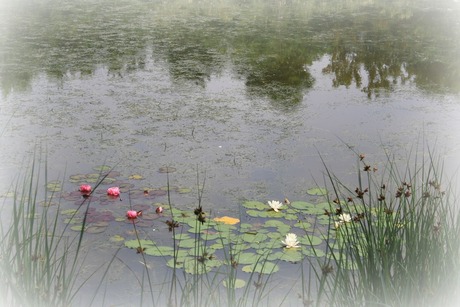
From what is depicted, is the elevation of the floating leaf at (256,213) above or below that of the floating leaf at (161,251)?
above

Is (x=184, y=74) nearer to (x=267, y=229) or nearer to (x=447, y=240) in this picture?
(x=267, y=229)

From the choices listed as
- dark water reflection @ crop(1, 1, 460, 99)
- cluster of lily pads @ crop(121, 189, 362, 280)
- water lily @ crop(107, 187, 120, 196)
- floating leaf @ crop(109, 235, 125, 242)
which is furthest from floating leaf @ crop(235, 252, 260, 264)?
dark water reflection @ crop(1, 1, 460, 99)

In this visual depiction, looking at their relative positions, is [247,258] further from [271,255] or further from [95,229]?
[95,229]

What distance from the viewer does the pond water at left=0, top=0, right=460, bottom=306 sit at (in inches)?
127

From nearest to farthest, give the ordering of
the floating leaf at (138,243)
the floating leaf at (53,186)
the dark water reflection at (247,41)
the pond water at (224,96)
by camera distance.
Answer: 1. the floating leaf at (138,243)
2. the floating leaf at (53,186)
3. the pond water at (224,96)
4. the dark water reflection at (247,41)

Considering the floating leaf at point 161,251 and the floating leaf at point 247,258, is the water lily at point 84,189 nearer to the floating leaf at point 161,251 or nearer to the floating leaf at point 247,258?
the floating leaf at point 161,251

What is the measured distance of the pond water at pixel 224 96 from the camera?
3.24 meters

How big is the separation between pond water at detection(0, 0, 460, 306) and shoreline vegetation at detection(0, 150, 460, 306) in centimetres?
28

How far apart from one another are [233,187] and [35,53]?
3329 mm

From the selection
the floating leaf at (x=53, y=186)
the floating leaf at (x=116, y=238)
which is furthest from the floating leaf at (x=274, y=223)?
the floating leaf at (x=53, y=186)

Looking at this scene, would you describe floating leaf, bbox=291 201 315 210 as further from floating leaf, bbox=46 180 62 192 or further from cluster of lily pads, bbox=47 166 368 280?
floating leaf, bbox=46 180 62 192

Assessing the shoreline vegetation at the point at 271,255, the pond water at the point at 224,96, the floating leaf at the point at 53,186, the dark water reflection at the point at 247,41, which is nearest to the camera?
the shoreline vegetation at the point at 271,255

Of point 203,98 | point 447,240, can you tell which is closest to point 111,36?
point 203,98

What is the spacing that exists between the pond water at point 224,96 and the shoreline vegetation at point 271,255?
11.1 inches
